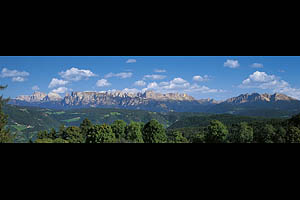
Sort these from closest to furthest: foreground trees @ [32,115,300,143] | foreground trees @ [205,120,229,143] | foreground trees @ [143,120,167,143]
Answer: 1. foreground trees @ [32,115,300,143]
2. foreground trees @ [205,120,229,143]
3. foreground trees @ [143,120,167,143]

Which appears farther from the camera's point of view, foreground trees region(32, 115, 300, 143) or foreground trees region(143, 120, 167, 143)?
foreground trees region(143, 120, 167, 143)

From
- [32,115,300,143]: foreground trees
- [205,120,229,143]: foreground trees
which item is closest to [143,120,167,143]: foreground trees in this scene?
[32,115,300,143]: foreground trees

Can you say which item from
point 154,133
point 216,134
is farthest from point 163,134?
point 216,134

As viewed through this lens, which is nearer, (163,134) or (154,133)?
(154,133)

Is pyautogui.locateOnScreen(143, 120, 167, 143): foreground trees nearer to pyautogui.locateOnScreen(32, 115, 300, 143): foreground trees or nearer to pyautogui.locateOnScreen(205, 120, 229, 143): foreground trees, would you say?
pyautogui.locateOnScreen(32, 115, 300, 143): foreground trees

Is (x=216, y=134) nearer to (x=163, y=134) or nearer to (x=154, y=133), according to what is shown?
(x=163, y=134)

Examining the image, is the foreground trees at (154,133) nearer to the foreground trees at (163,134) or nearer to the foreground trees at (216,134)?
the foreground trees at (163,134)

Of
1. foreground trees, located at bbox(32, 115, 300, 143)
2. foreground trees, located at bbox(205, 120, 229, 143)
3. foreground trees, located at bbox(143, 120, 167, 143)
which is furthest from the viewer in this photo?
foreground trees, located at bbox(143, 120, 167, 143)

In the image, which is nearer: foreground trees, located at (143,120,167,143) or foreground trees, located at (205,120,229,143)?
foreground trees, located at (205,120,229,143)
